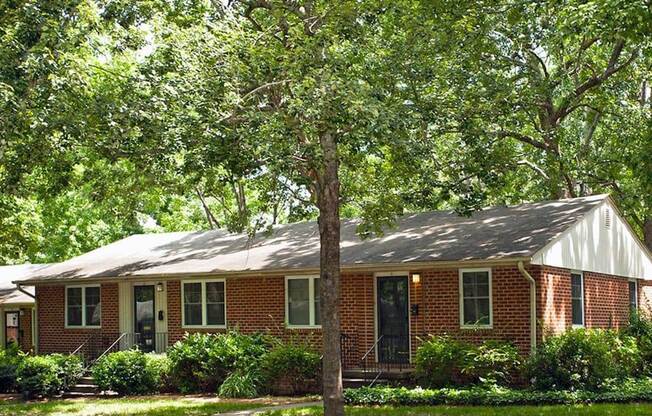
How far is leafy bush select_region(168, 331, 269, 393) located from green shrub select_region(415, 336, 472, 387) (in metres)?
4.19

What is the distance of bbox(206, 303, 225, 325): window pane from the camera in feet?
79.3

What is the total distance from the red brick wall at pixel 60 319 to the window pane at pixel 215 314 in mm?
3307

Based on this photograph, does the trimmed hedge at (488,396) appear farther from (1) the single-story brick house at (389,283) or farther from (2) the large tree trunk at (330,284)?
(2) the large tree trunk at (330,284)

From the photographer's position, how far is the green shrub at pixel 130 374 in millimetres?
22688

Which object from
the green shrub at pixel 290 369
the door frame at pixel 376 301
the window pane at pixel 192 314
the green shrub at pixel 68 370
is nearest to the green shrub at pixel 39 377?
the green shrub at pixel 68 370

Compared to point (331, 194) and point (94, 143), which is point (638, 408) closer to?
point (331, 194)

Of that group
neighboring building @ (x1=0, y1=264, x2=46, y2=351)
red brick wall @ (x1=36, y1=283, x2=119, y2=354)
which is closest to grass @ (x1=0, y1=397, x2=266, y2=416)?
red brick wall @ (x1=36, y1=283, x2=119, y2=354)

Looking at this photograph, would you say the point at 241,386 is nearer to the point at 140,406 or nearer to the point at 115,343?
the point at 140,406

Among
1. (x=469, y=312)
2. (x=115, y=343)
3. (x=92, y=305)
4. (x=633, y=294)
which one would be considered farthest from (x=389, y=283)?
(x=92, y=305)

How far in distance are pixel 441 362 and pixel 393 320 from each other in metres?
2.79

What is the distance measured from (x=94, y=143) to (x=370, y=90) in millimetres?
4632

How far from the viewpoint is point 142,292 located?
2583 cm

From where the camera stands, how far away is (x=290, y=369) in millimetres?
20734

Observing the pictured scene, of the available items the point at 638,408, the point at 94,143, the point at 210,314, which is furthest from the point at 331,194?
the point at 210,314
